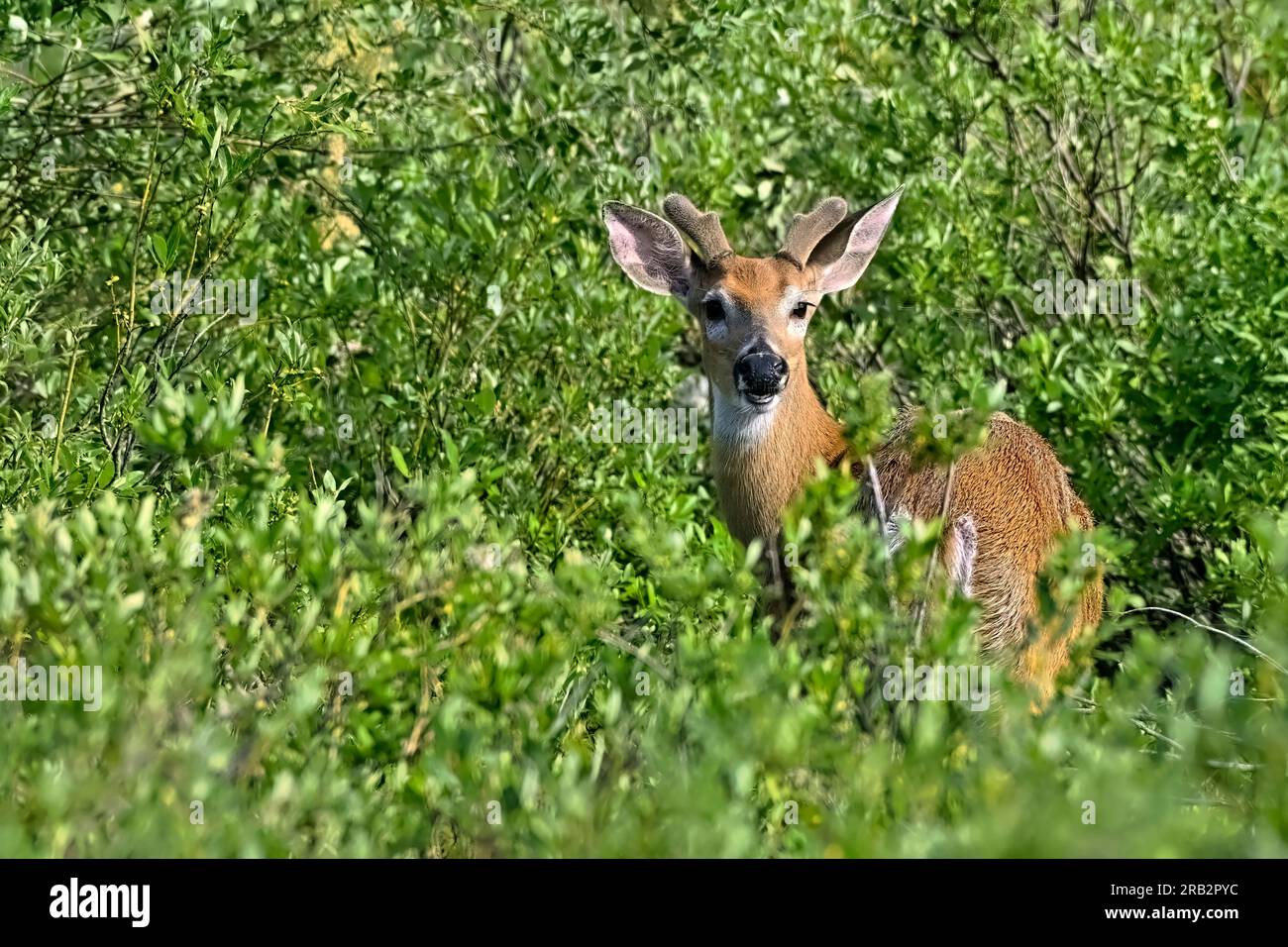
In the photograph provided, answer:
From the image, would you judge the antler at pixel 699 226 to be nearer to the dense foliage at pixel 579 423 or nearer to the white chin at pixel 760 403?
the dense foliage at pixel 579 423

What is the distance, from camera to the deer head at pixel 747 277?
718 centimetres

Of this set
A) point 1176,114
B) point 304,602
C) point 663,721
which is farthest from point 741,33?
point 663,721

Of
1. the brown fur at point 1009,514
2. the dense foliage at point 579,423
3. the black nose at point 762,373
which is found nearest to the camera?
the dense foliage at point 579,423

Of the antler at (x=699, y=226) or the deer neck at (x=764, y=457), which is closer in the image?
the deer neck at (x=764, y=457)

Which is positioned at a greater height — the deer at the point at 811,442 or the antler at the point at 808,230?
the antler at the point at 808,230

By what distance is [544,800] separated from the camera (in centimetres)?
416

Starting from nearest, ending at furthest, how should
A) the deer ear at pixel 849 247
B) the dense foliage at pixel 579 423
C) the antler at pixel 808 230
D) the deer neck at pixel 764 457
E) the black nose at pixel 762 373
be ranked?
the dense foliage at pixel 579 423, the black nose at pixel 762 373, the deer neck at pixel 764 457, the deer ear at pixel 849 247, the antler at pixel 808 230

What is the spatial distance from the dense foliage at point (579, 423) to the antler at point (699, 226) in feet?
1.94

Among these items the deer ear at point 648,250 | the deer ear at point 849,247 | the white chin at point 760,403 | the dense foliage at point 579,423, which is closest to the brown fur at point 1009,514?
the dense foliage at point 579,423

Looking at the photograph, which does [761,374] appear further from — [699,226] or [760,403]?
[699,226]
